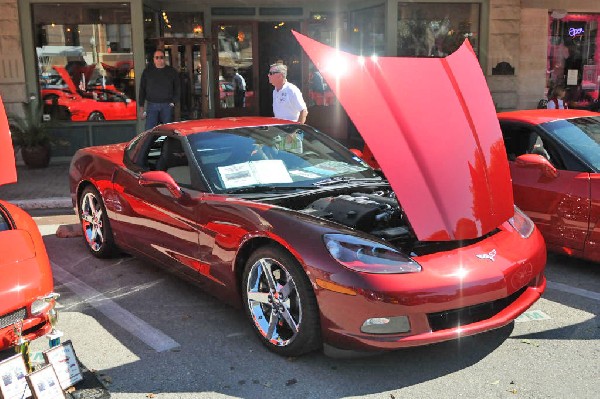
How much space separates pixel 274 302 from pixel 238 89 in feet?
39.7

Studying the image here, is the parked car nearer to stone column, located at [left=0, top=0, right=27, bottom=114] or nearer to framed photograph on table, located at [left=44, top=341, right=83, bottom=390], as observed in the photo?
stone column, located at [left=0, top=0, right=27, bottom=114]

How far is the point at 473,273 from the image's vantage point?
140 inches

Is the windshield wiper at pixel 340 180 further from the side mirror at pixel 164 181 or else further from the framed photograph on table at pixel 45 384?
the framed photograph on table at pixel 45 384

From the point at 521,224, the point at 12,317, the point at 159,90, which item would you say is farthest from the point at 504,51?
the point at 12,317

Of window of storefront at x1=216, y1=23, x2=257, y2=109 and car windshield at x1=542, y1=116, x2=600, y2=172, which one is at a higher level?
window of storefront at x1=216, y1=23, x2=257, y2=109

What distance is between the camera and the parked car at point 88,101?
12.1m

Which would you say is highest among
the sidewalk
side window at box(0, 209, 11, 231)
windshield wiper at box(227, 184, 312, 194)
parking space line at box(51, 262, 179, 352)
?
windshield wiper at box(227, 184, 312, 194)

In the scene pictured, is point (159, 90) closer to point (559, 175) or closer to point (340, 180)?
point (340, 180)

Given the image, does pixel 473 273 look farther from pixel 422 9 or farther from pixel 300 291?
pixel 422 9

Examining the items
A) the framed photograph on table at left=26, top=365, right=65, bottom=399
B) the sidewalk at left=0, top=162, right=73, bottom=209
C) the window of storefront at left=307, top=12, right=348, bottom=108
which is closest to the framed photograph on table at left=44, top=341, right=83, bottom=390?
the framed photograph on table at left=26, top=365, right=65, bottom=399

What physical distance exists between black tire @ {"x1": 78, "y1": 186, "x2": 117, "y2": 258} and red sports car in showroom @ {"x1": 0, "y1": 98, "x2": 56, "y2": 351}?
1528 mm

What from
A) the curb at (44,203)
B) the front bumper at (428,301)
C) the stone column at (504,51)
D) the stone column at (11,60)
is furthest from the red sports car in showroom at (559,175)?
the stone column at (11,60)

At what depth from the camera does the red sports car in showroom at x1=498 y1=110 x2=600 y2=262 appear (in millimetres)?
5164

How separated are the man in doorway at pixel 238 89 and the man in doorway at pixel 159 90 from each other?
16.5ft
